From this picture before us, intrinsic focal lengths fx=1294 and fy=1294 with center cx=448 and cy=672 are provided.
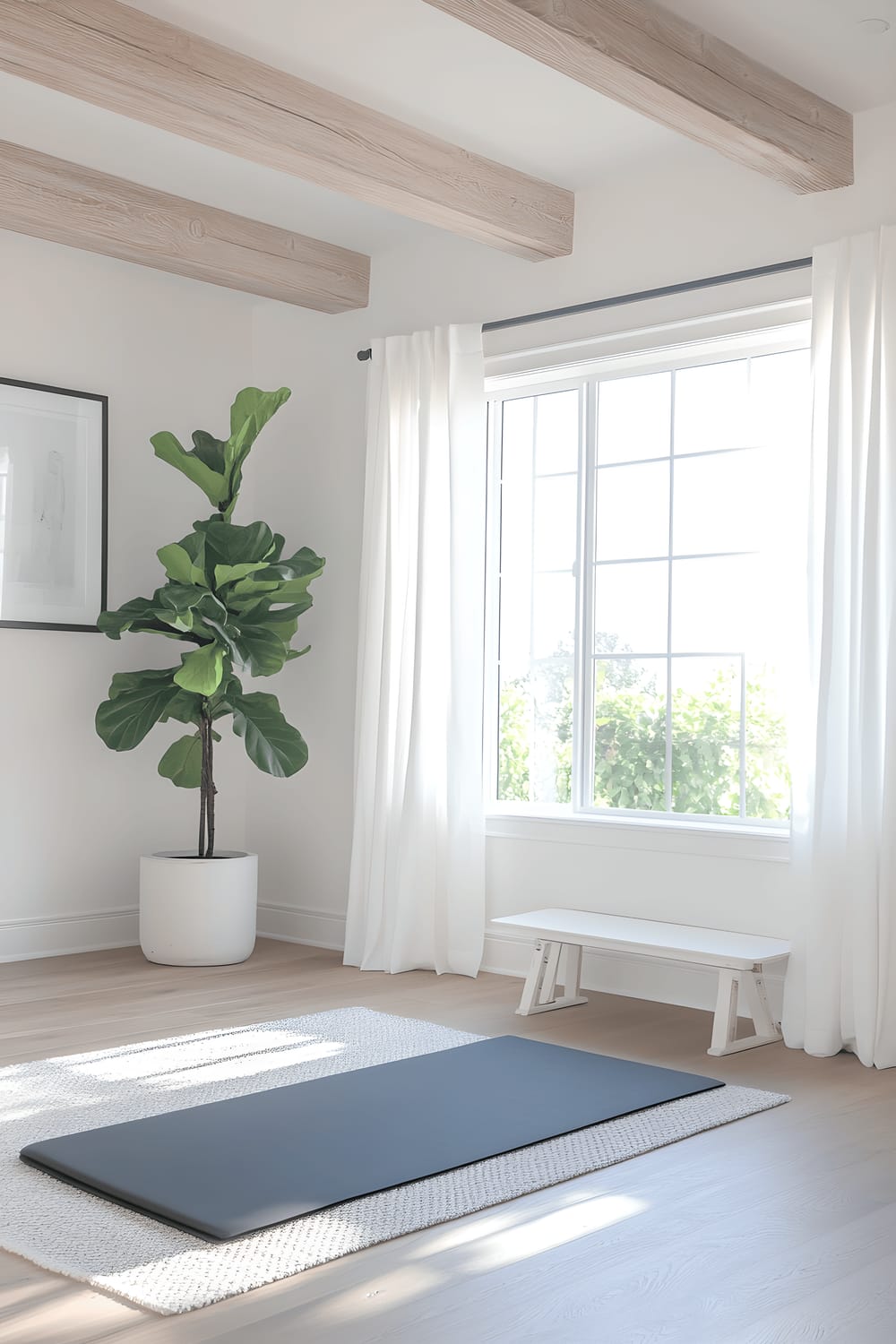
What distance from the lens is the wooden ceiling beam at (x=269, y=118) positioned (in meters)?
3.44

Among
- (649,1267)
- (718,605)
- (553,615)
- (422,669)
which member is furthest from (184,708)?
(649,1267)

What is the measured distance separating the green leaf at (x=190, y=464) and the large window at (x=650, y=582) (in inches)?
44.3

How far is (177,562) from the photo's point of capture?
5.07 m

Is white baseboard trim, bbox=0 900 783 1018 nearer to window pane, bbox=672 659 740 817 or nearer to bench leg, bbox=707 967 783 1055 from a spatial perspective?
bench leg, bbox=707 967 783 1055

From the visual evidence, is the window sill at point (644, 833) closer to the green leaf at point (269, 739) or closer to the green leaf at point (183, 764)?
the green leaf at point (269, 739)

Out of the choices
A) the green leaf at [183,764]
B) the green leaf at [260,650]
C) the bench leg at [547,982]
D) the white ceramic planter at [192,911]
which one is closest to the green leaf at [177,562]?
the green leaf at [260,650]

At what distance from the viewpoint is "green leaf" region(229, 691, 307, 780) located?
5172mm

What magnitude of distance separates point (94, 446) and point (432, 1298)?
4093 millimetres

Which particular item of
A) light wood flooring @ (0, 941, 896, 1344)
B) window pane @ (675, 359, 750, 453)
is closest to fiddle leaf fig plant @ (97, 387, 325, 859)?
window pane @ (675, 359, 750, 453)

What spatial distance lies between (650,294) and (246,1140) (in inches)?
124

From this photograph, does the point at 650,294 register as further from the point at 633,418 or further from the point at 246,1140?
the point at 246,1140

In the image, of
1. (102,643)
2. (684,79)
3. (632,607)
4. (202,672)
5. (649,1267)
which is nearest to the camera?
(649,1267)

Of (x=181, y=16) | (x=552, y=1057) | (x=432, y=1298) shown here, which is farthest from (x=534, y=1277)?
(x=181, y=16)

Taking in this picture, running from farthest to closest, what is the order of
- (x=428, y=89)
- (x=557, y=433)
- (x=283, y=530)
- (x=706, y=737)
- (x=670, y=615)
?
1. (x=283, y=530)
2. (x=557, y=433)
3. (x=670, y=615)
4. (x=706, y=737)
5. (x=428, y=89)
